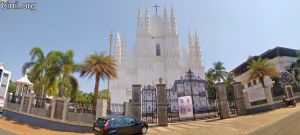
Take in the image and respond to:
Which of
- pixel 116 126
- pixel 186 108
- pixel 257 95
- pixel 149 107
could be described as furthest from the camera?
pixel 257 95

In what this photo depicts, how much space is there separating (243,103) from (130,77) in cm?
3402

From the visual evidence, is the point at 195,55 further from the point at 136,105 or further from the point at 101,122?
the point at 101,122

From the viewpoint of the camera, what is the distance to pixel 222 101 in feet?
63.8

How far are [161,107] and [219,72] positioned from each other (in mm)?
35391

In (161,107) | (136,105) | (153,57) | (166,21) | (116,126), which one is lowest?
(116,126)

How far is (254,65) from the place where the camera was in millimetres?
30078

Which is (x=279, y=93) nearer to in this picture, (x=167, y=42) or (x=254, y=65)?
(x=254, y=65)

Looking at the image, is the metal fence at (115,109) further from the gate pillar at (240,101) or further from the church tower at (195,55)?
the church tower at (195,55)

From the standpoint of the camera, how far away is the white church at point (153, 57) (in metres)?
50.4

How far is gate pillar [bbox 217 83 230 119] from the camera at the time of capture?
19156mm

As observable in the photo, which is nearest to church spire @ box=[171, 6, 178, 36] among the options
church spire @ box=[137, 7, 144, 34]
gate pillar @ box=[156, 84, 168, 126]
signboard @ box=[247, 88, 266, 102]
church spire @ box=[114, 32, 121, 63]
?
church spire @ box=[137, 7, 144, 34]

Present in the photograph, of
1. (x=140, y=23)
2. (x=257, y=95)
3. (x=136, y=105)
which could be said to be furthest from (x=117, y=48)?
(x=136, y=105)

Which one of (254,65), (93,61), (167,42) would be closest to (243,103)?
(254,65)

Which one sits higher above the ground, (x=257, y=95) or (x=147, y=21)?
(x=147, y=21)
